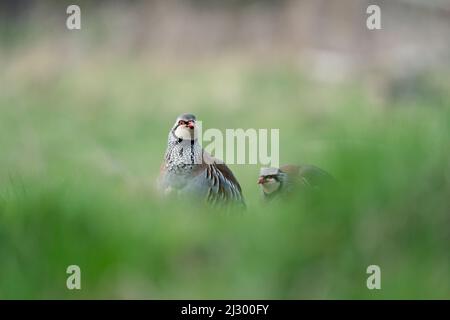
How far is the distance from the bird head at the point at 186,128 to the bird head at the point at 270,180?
1.44 ft

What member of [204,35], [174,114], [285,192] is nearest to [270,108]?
[174,114]

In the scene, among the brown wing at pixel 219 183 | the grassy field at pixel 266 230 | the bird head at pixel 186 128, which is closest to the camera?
the grassy field at pixel 266 230

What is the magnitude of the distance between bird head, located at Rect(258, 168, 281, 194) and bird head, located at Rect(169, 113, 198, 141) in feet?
1.44

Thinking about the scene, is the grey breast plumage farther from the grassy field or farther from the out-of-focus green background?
the grassy field

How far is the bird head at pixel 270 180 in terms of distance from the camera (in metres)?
4.49

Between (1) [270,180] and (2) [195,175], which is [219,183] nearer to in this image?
(2) [195,175]

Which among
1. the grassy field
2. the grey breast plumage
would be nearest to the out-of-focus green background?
the grassy field

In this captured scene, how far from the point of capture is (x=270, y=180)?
179 inches

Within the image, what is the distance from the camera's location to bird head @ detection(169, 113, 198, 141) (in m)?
4.85

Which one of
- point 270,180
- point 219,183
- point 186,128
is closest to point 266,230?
point 270,180

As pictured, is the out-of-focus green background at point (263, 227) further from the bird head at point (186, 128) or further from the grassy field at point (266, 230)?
the bird head at point (186, 128)

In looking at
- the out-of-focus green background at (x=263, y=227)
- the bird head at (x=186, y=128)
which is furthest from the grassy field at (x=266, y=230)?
the bird head at (x=186, y=128)

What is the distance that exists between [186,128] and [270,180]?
56cm
